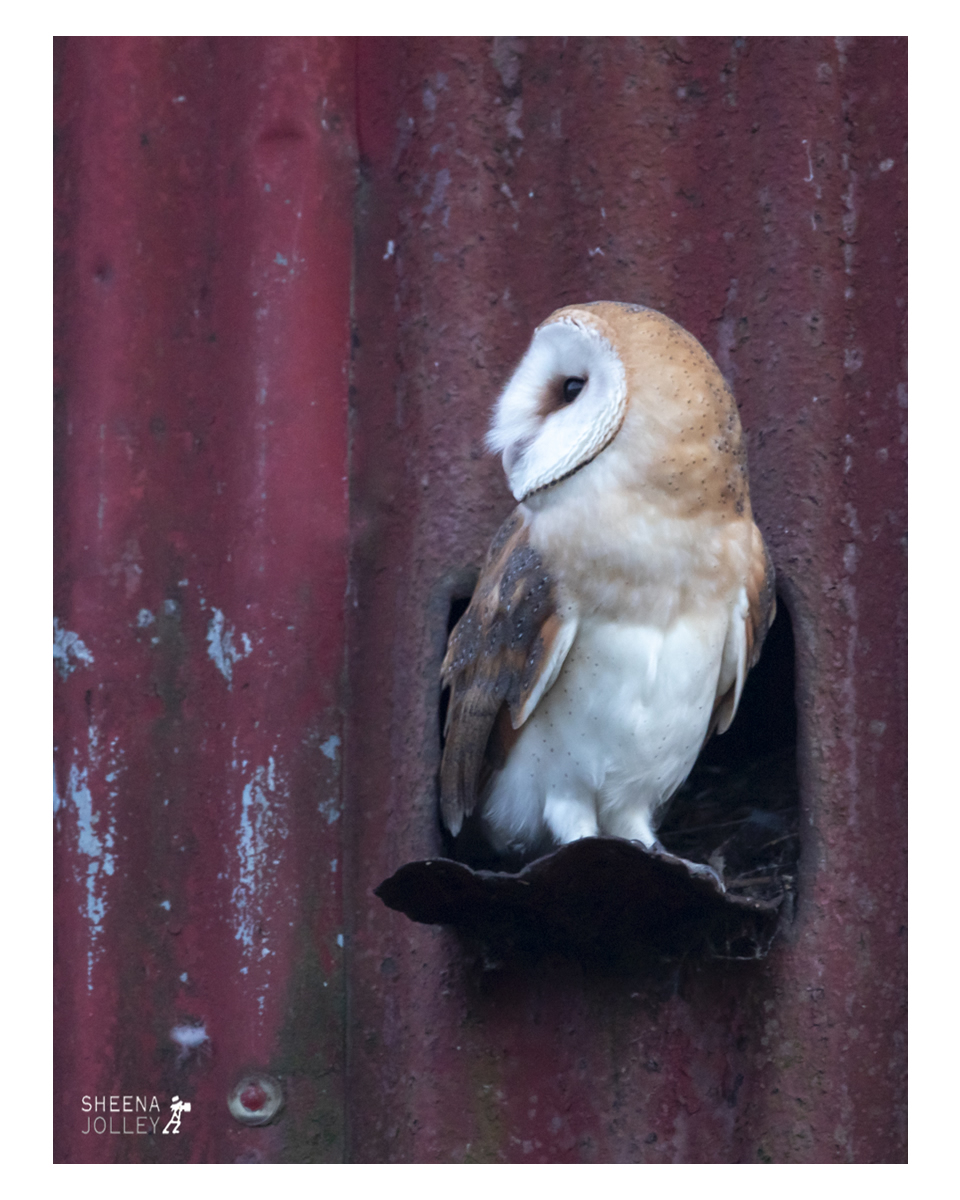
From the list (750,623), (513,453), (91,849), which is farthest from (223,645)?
(750,623)

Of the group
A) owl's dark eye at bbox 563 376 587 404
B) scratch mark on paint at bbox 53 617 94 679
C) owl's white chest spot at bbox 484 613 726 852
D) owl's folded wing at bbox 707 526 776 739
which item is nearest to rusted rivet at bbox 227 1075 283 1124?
owl's white chest spot at bbox 484 613 726 852

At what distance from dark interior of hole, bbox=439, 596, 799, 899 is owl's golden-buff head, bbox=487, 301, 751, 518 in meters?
0.29

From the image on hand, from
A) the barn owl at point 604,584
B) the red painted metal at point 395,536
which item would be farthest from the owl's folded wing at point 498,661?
the red painted metal at point 395,536

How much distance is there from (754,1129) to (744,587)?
70 centimetres

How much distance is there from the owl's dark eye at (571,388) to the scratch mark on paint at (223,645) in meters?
0.57

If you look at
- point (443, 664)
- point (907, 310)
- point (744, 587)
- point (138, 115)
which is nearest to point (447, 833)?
point (443, 664)

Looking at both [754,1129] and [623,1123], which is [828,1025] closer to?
[754,1129]

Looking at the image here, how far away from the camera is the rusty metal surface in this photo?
1885mm

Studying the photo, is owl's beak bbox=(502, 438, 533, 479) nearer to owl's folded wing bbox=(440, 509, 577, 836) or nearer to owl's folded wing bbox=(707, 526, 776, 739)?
owl's folded wing bbox=(440, 509, 577, 836)

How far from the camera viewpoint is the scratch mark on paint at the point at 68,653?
1968 mm

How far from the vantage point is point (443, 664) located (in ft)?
6.33

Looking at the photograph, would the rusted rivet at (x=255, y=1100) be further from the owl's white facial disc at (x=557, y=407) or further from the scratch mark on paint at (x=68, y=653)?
the owl's white facial disc at (x=557, y=407)

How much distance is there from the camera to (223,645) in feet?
6.49

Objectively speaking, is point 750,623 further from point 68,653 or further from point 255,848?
point 68,653
